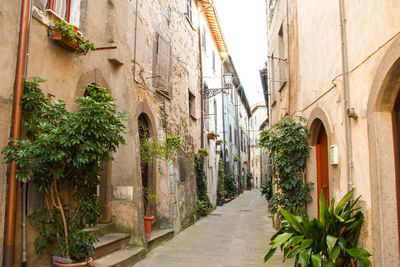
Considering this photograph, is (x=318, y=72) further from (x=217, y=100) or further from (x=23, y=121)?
(x=217, y=100)

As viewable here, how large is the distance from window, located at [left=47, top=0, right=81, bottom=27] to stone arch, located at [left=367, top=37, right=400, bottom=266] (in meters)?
4.23

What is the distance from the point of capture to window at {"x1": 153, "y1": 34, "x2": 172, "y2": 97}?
843 cm

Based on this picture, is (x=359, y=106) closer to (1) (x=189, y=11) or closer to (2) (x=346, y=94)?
(2) (x=346, y=94)

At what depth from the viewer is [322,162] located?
6.34m

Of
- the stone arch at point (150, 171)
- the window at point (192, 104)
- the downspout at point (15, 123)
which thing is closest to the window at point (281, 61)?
the stone arch at point (150, 171)

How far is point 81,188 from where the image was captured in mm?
4379

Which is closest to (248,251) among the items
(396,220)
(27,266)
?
(396,220)

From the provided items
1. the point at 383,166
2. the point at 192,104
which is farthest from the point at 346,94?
the point at 192,104

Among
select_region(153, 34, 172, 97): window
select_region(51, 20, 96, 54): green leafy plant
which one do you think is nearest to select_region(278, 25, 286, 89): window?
select_region(153, 34, 172, 97): window

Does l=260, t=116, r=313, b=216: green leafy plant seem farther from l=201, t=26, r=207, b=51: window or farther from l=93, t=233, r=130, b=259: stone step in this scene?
l=201, t=26, r=207, b=51: window

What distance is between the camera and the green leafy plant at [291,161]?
260 inches

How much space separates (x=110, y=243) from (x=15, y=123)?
2555 mm

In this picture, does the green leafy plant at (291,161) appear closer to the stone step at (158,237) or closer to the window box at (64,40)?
the stone step at (158,237)

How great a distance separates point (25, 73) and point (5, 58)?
0.27m
